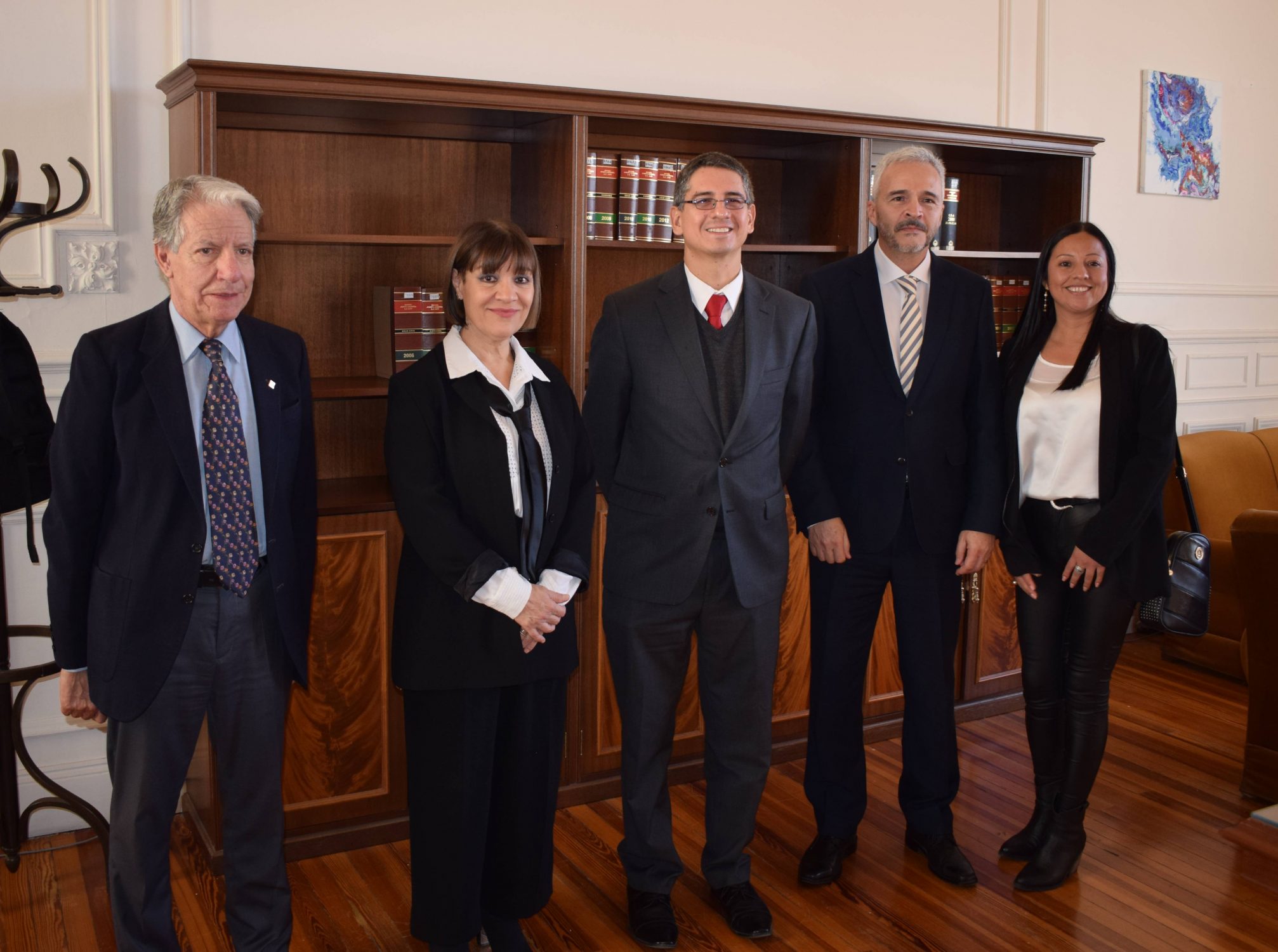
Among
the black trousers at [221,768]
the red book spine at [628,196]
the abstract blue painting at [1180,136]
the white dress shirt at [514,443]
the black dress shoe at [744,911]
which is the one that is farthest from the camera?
the abstract blue painting at [1180,136]

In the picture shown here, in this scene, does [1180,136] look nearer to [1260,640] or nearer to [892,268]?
[1260,640]

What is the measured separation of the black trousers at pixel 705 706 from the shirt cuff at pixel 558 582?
1.10 ft

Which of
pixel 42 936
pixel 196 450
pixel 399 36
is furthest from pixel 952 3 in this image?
pixel 42 936

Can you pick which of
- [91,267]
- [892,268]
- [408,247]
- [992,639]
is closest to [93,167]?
[91,267]

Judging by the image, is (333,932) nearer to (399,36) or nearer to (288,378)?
(288,378)

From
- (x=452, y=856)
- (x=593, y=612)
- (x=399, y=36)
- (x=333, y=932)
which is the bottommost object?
(x=333, y=932)

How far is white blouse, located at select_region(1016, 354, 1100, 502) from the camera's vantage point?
9.50ft

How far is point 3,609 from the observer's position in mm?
2943

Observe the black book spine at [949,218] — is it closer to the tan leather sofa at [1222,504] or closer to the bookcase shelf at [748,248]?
the bookcase shelf at [748,248]

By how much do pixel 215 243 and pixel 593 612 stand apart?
1792mm

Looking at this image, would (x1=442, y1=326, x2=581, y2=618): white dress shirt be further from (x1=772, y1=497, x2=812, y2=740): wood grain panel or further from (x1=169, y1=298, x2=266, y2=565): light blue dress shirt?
(x1=772, y1=497, x2=812, y2=740): wood grain panel

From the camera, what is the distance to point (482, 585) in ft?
7.52

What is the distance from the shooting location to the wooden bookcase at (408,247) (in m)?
3.19

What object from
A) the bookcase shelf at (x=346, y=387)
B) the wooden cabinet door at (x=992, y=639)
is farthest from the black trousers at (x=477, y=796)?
the wooden cabinet door at (x=992, y=639)
